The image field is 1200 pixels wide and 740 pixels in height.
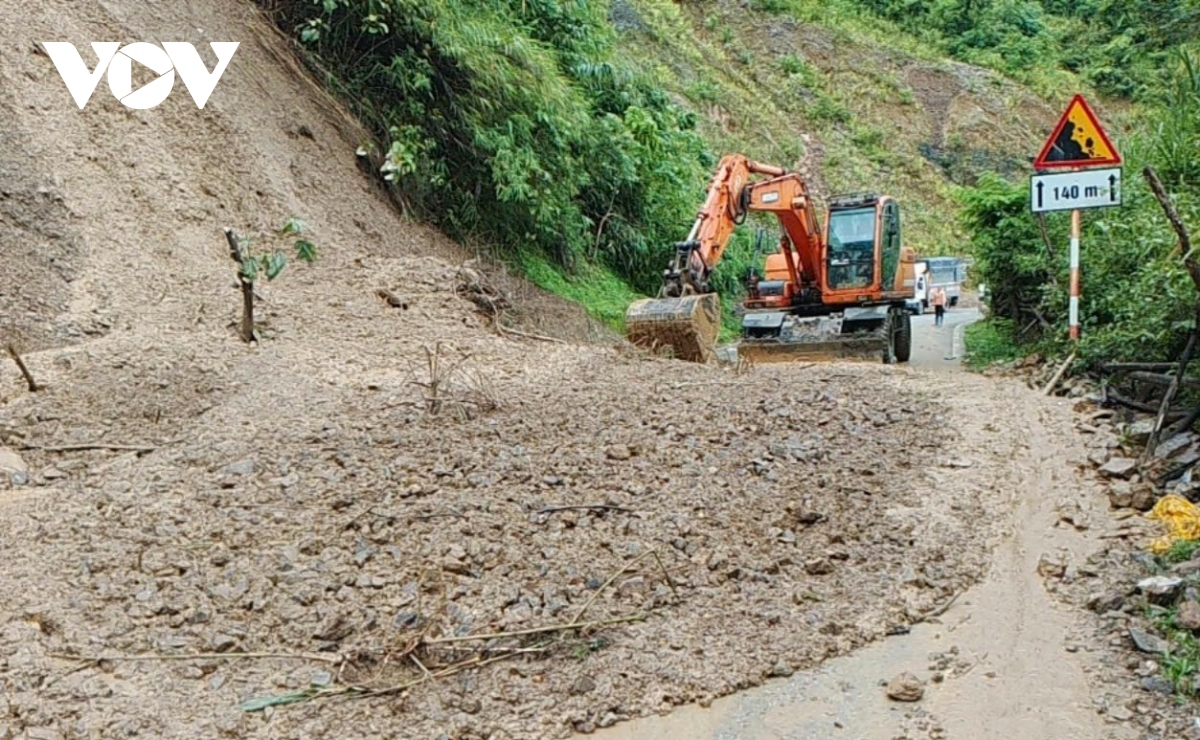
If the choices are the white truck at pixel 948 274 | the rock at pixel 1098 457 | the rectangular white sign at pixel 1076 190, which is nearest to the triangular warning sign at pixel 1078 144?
the rectangular white sign at pixel 1076 190

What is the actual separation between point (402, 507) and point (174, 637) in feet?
3.38

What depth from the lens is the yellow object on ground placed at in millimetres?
3760

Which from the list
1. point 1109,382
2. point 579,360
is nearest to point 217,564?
point 579,360

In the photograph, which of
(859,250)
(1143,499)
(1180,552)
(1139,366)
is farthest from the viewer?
(859,250)

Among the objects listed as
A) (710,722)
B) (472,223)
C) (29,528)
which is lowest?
(710,722)

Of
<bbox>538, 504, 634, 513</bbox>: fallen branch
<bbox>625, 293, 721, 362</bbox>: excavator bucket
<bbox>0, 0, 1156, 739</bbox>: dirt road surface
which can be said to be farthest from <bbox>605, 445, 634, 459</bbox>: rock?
<bbox>625, 293, 721, 362</bbox>: excavator bucket

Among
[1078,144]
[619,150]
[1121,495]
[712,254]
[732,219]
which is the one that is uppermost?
[619,150]

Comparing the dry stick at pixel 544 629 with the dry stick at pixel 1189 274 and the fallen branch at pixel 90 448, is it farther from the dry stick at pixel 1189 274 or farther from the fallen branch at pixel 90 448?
the dry stick at pixel 1189 274

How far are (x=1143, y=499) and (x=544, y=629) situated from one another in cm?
278

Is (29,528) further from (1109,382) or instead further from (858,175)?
(858,175)

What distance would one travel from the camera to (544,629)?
124 inches

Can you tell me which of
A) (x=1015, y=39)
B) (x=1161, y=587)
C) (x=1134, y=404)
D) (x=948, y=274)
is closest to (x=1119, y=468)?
(x=1134, y=404)

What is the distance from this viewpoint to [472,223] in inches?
405

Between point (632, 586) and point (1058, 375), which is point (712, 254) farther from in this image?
point (632, 586)
